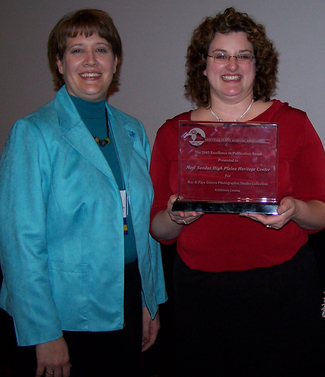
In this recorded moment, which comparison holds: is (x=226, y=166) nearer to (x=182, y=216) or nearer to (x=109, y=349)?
(x=182, y=216)

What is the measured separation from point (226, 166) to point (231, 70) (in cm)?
38

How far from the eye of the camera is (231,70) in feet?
4.80

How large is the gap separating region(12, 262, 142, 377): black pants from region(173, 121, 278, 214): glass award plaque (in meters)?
0.42

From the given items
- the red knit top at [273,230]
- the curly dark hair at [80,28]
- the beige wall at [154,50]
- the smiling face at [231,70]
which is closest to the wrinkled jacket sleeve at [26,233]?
the curly dark hair at [80,28]

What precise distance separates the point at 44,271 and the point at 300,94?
86.9 inches

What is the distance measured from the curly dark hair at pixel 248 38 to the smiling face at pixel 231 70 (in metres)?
0.03

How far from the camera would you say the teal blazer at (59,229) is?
1304 millimetres

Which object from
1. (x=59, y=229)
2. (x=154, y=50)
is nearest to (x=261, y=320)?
(x=59, y=229)

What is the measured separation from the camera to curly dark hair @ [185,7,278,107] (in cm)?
150

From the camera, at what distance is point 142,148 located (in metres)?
1.72

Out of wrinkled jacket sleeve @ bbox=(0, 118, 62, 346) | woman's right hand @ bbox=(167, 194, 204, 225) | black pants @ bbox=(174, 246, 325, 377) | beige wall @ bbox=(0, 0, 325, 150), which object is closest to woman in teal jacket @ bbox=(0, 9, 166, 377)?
wrinkled jacket sleeve @ bbox=(0, 118, 62, 346)

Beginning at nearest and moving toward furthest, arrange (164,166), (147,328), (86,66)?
(86,66) < (164,166) < (147,328)

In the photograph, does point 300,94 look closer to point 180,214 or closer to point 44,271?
point 180,214

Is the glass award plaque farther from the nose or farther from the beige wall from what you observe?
the beige wall
